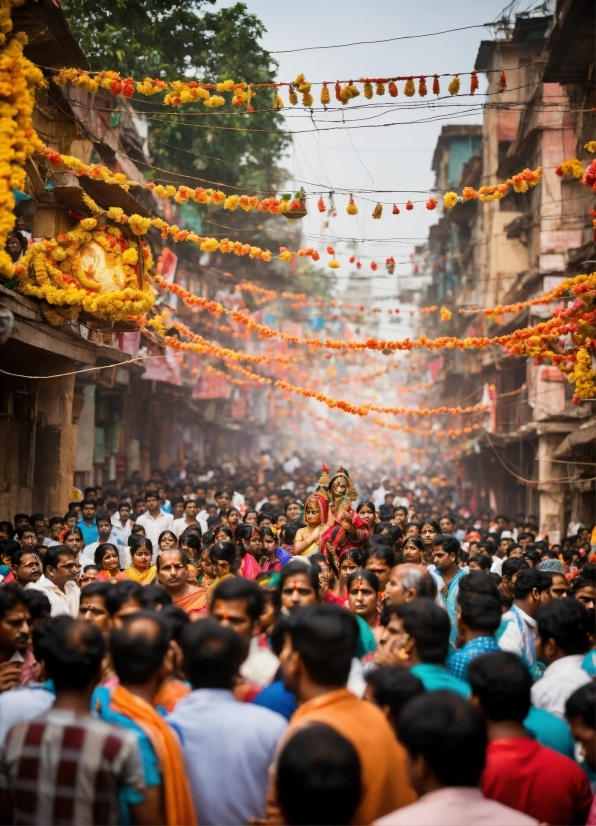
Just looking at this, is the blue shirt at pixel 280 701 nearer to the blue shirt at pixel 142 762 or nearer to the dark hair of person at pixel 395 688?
the dark hair of person at pixel 395 688

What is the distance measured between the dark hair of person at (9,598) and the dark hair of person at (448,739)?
106 inches

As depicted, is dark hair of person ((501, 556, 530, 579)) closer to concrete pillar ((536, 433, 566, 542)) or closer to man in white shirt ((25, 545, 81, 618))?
man in white shirt ((25, 545, 81, 618))

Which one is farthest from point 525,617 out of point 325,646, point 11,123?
point 11,123

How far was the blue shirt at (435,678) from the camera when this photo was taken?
16.1ft

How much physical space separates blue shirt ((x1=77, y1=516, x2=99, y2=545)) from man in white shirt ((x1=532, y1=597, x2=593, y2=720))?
31.9ft

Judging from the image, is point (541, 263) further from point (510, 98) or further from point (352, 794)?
point (352, 794)

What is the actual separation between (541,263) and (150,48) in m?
11.8

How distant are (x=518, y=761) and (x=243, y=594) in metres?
1.66

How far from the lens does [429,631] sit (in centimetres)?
512

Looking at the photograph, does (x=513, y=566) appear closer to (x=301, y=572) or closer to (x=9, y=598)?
(x=301, y=572)

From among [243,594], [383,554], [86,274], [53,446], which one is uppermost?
[86,274]

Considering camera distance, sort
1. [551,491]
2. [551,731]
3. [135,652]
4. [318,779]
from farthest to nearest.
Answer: [551,491], [551,731], [135,652], [318,779]

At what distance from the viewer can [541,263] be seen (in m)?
26.8

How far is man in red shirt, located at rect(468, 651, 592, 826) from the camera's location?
4133 mm
